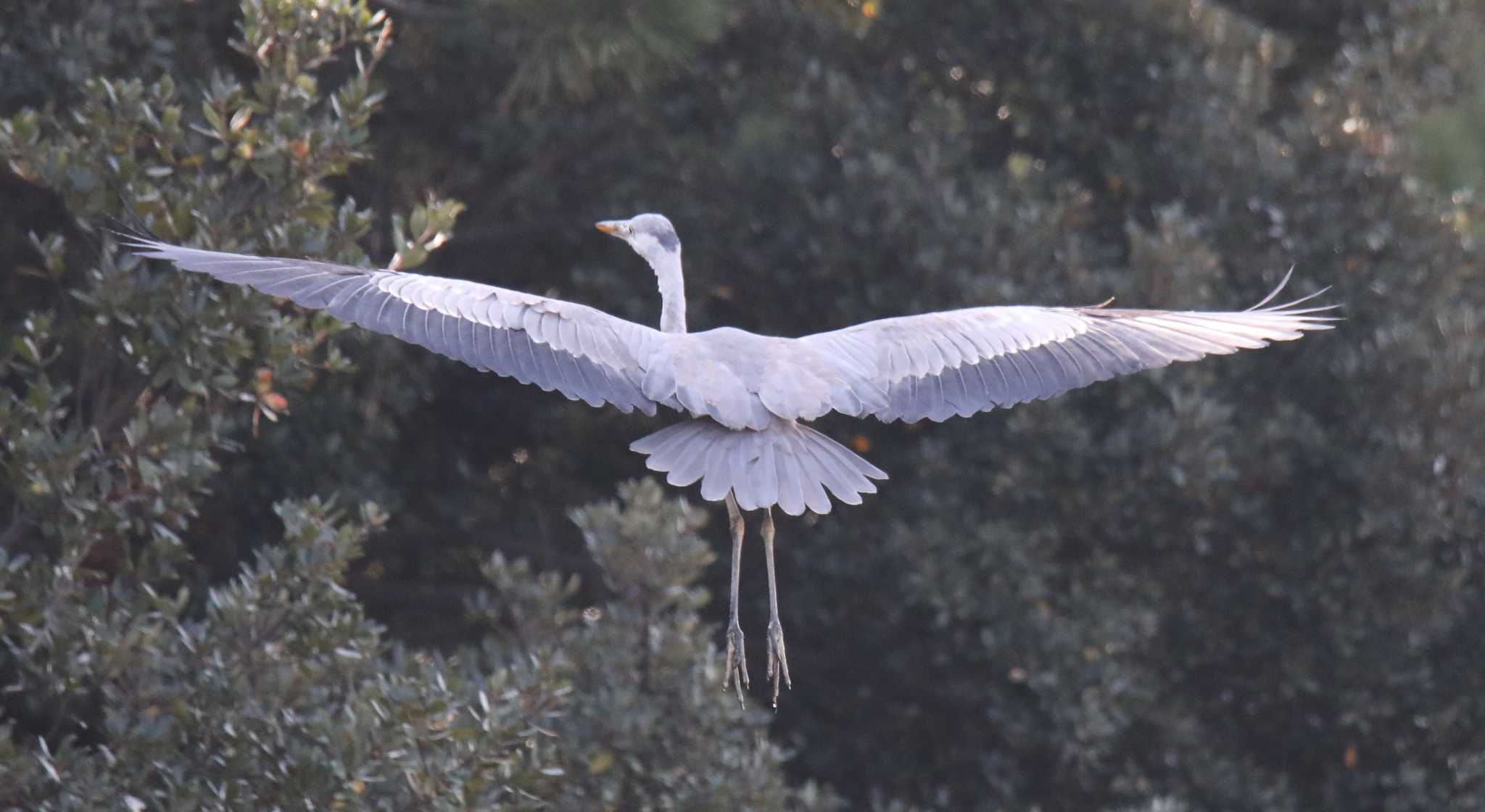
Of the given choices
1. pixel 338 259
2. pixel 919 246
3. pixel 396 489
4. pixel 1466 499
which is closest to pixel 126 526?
pixel 338 259

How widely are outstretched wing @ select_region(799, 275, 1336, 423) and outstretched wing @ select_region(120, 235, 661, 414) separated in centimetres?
62

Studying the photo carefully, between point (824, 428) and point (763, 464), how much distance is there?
3687mm

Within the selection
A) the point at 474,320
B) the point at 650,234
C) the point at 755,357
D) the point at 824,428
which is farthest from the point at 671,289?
the point at 824,428

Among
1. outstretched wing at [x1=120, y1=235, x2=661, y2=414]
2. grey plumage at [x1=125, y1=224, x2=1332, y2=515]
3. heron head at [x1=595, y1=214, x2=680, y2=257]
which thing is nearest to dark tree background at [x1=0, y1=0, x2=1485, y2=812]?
heron head at [x1=595, y1=214, x2=680, y2=257]

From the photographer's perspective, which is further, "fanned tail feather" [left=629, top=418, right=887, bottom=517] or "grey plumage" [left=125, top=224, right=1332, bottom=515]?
"grey plumage" [left=125, top=224, right=1332, bottom=515]

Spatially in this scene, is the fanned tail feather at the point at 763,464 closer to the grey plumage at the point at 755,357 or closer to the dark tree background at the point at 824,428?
the grey plumage at the point at 755,357

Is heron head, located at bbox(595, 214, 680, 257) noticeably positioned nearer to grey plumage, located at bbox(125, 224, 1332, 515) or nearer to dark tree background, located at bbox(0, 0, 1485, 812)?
grey plumage, located at bbox(125, 224, 1332, 515)

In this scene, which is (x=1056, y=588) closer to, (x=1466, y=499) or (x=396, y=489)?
(x=1466, y=499)

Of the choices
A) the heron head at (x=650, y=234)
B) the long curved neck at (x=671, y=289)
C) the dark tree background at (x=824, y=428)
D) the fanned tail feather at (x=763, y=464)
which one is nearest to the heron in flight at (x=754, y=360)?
the fanned tail feather at (x=763, y=464)

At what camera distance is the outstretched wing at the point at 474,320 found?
16.8ft

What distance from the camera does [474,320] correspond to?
533cm

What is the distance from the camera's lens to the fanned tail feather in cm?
490

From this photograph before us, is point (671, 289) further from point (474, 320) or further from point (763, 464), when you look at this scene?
point (763, 464)

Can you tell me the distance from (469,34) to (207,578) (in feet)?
8.92
